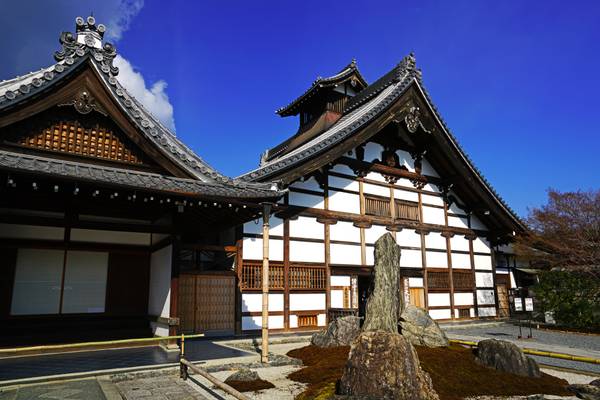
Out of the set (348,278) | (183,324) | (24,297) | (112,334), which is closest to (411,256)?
(348,278)

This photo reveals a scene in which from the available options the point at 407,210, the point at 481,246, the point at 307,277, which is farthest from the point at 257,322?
the point at 481,246

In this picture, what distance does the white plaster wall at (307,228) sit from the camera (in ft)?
48.0

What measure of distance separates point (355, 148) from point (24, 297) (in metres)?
12.0

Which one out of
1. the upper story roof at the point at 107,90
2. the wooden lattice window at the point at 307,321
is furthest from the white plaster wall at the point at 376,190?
the upper story roof at the point at 107,90

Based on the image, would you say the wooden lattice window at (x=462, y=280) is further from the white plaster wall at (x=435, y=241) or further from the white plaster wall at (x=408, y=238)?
the white plaster wall at (x=408, y=238)

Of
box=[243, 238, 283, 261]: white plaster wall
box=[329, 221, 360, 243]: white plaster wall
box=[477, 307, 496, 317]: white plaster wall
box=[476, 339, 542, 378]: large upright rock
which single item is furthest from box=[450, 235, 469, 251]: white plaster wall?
box=[476, 339, 542, 378]: large upright rock

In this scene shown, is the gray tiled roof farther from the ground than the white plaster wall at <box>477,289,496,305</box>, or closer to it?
farther from the ground

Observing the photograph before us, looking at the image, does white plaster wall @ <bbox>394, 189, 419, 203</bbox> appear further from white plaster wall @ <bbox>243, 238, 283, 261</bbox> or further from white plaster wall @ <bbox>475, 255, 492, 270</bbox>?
white plaster wall @ <bbox>243, 238, 283, 261</bbox>

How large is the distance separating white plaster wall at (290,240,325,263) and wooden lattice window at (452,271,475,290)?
726cm

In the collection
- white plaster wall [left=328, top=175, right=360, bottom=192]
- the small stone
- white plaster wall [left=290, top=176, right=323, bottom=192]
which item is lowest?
the small stone

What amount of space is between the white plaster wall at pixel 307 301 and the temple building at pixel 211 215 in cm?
8

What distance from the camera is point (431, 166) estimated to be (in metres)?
19.3

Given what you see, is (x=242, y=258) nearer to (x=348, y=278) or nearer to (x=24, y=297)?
(x=348, y=278)

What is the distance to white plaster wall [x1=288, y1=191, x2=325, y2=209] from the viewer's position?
1477 centimetres
